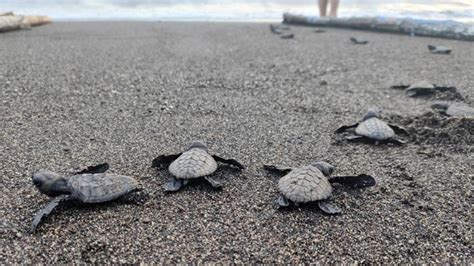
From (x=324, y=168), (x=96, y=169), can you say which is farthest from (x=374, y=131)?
(x=96, y=169)

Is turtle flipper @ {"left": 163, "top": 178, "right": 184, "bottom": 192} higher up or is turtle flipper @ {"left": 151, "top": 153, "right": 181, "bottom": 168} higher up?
turtle flipper @ {"left": 151, "top": 153, "right": 181, "bottom": 168}

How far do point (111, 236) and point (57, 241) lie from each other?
229mm

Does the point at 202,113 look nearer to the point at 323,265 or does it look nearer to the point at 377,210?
the point at 377,210

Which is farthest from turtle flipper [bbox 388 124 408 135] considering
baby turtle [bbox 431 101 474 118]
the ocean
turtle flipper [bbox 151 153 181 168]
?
the ocean

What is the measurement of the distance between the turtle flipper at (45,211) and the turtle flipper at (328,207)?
1269 millimetres

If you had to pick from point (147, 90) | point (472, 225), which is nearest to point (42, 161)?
point (147, 90)

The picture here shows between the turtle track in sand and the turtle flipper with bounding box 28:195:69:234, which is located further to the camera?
the turtle track in sand

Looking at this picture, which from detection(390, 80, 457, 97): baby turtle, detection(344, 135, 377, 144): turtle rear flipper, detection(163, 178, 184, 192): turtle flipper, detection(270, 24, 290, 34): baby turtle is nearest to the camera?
detection(163, 178, 184, 192): turtle flipper

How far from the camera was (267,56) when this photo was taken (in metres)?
6.02

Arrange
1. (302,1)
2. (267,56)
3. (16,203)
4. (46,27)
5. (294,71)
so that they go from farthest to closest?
(302,1), (46,27), (267,56), (294,71), (16,203)

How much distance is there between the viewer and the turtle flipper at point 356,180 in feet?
8.20

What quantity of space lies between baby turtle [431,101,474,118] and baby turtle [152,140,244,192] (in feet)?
6.10

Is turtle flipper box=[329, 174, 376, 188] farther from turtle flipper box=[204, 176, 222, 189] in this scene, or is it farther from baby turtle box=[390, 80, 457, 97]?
baby turtle box=[390, 80, 457, 97]

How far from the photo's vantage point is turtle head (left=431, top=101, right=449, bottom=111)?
3783 millimetres
